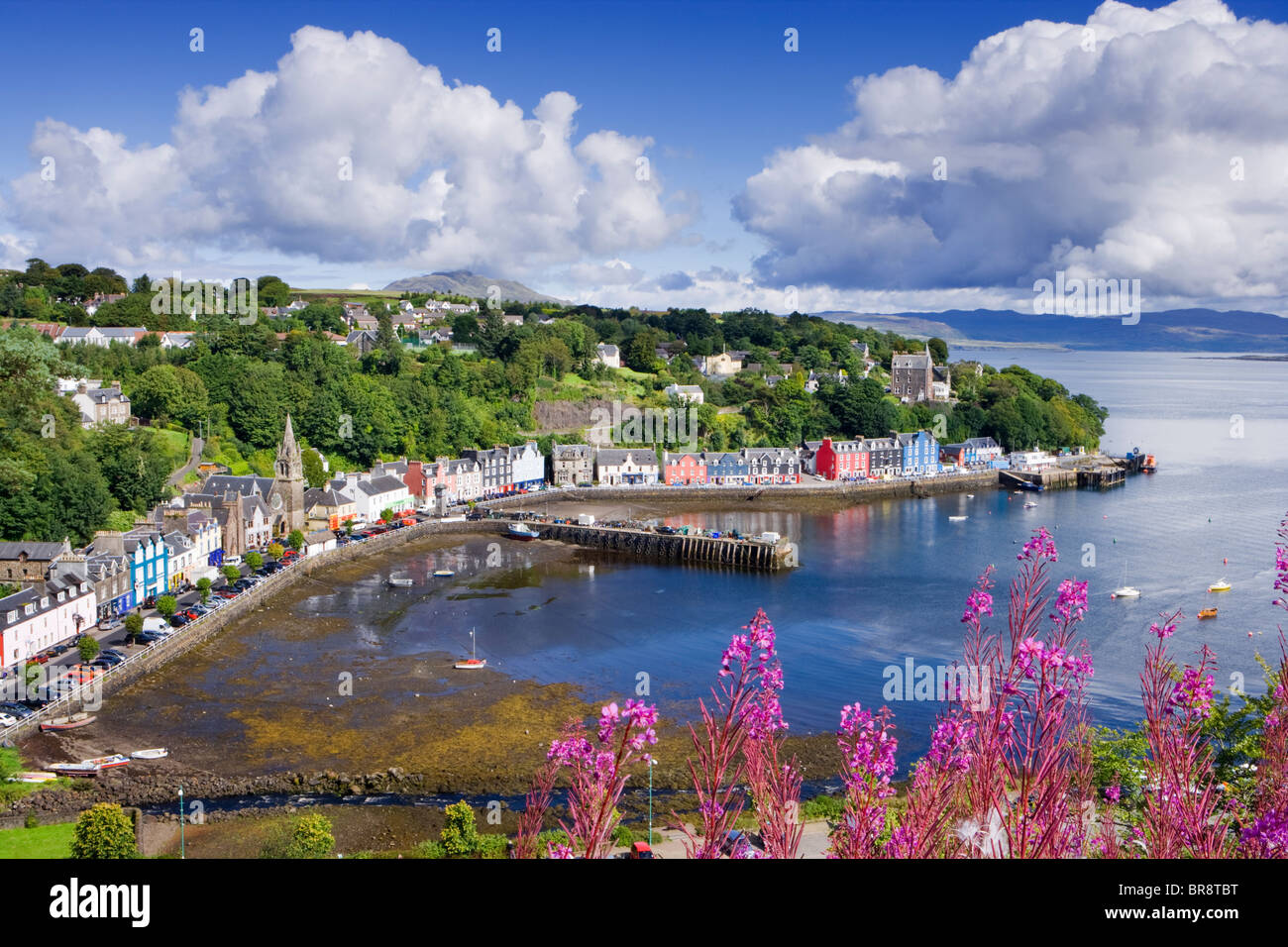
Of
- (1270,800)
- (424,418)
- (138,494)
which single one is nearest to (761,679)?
(1270,800)

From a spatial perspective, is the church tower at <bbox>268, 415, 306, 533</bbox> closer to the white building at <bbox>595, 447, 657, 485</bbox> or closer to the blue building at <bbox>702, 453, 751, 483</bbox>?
the white building at <bbox>595, 447, 657, 485</bbox>

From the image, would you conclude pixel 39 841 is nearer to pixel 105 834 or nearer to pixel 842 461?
pixel 105 834

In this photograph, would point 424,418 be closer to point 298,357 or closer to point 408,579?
point 298,357

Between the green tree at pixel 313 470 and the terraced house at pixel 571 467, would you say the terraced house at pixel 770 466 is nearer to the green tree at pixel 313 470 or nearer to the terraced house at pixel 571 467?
the terraced house at pixel 571 467

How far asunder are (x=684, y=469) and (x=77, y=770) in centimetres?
3547

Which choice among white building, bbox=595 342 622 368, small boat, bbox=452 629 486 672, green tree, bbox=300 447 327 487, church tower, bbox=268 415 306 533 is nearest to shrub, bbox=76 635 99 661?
small boat, bbox=452 629 486 672

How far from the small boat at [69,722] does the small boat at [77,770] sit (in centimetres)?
203

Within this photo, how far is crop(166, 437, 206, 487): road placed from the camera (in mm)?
36094

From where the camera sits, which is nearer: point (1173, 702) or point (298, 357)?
point (1173, 702)

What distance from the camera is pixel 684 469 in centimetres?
4884

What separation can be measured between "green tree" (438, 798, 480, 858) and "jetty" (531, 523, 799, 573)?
68.5 ft

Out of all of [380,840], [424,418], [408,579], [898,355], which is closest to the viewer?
[380,840]
